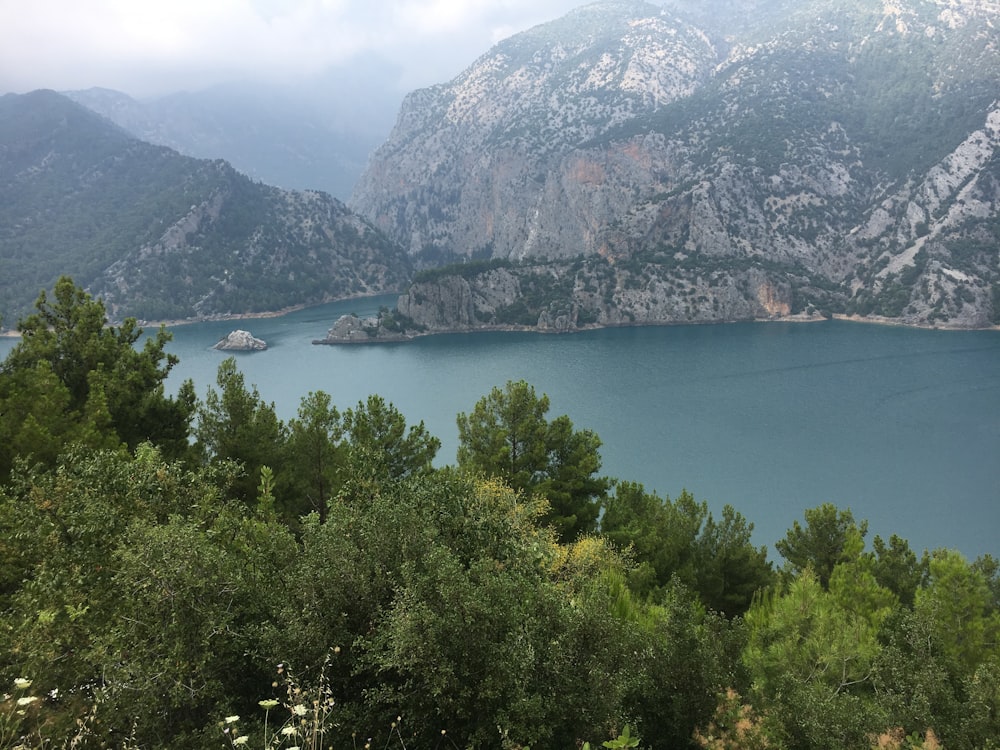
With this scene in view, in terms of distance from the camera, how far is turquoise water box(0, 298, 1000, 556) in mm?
45812

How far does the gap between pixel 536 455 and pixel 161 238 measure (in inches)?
6719

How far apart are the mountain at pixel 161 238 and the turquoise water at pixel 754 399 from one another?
39.1 meters

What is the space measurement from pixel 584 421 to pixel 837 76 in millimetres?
149163

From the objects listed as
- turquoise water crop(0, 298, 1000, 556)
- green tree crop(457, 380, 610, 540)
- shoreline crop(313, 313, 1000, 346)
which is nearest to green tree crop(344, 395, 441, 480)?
green tree crop(457, 380, 610, 540)

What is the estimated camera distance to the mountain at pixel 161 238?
150000 mm

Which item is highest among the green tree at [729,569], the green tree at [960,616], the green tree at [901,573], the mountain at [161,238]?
the mountain at [161,238]

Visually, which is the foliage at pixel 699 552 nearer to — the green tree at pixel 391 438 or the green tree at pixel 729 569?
the green tree at pixel 729 569

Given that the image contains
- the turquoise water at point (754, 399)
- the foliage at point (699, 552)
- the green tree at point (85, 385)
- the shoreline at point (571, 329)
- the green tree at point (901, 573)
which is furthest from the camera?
the shoreline at point (571, 329)

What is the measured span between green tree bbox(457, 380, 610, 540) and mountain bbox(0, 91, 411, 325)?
14000 cm

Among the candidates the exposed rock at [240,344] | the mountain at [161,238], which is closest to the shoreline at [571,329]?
the exposed rock at [240,344]

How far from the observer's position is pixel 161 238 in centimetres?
16250

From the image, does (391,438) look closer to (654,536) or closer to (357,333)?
(654,536)

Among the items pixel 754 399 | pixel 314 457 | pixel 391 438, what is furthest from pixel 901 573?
pixel 754 399

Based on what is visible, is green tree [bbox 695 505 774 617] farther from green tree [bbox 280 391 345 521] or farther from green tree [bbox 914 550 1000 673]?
green tree [bbox 280 391 345 521]
